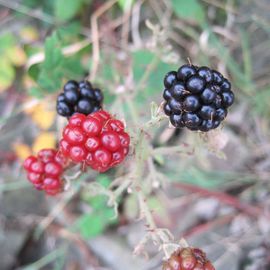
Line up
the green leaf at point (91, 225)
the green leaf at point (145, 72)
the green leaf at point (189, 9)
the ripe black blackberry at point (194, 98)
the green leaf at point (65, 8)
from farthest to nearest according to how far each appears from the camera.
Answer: the green leaf at point (65, 8) < the green leaf at point (189, 9) < the green leaf at point (91, 225) < the green leaf at point (145, 72) < the ripe black blackberry at point (194, 98)

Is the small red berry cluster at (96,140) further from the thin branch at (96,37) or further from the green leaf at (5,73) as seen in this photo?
the green leaf at (5,73)

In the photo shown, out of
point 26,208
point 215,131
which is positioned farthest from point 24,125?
point 215,131

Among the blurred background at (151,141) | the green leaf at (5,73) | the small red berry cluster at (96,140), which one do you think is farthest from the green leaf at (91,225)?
the green leaf at (5,73)

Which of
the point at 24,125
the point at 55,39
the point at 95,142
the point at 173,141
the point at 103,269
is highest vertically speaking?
the point at 55,39

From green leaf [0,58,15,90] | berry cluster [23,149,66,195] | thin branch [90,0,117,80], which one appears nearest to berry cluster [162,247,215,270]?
berry cluster [23,149,66,195]

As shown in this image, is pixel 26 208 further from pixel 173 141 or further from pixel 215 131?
pixel 215 131

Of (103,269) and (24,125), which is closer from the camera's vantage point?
(103,269)

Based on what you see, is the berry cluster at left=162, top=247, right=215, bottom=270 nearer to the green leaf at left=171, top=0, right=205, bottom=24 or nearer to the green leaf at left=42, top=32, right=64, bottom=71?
the green leaf at left=42, top=32, right=64, bottom=71
